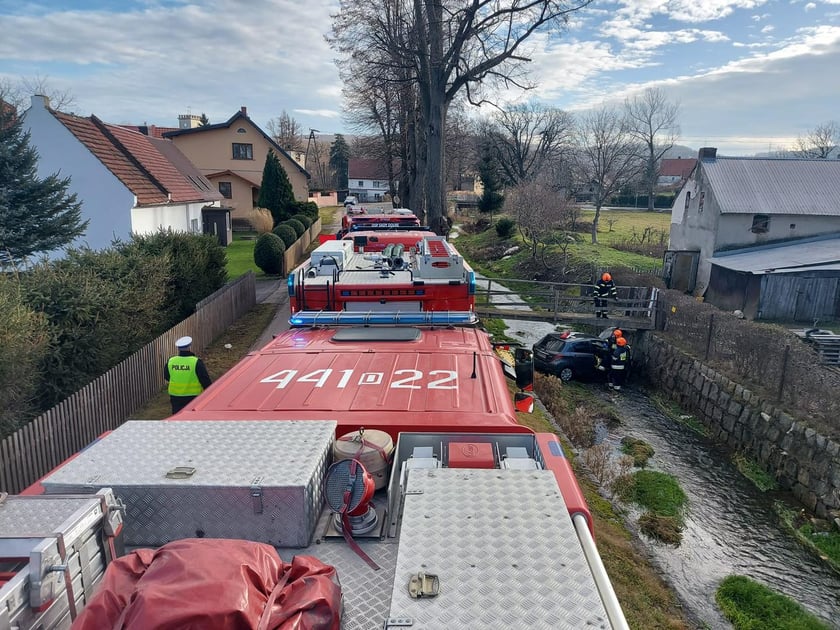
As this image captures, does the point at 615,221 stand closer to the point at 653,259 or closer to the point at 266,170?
the point at 653,259

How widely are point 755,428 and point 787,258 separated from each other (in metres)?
13.6

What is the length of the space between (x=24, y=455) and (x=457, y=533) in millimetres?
7011

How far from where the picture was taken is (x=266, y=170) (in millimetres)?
39438

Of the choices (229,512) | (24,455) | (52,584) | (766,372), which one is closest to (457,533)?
Answer: (229,512)

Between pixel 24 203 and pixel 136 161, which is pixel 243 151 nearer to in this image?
pixel 136 161

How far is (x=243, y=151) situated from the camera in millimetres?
46844

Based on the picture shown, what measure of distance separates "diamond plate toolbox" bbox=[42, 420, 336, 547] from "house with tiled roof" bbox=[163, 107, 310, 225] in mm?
43189

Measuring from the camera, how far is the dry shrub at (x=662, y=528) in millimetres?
9539

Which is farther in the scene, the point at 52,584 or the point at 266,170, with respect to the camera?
the point at 266,170

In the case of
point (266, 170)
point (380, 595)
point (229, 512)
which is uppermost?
point (266, 170)

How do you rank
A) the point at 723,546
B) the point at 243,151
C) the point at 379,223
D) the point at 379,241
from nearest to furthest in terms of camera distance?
1. the point at 723,546
2. the point at 379,241
3. the point at 379,223
4. the point at 243,151

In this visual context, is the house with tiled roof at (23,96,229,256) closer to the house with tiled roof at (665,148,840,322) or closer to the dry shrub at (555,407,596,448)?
the dry shrub at (555,407,596,448)

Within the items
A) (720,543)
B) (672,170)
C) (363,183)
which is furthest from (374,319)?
(672,170)

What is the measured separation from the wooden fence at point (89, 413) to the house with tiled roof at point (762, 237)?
20317 millimetres
